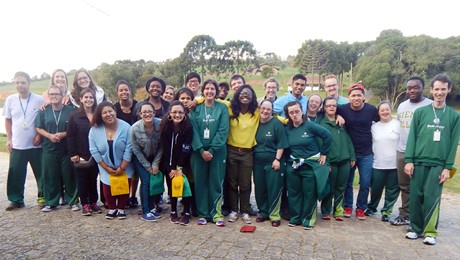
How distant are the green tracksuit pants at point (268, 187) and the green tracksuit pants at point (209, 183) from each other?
0.52 meters

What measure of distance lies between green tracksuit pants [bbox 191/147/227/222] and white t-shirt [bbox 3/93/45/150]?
8.73 ft

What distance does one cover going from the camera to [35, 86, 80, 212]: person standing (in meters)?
5.03

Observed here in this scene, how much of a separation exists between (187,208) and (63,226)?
1677 millimetres

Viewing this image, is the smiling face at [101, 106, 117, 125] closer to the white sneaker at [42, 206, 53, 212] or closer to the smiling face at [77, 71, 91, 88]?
the smiling face at [77, 71, 91, 88]

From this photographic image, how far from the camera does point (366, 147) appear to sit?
5.02 metres

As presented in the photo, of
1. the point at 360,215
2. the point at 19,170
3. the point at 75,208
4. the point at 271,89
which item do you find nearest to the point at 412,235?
the point at 360,215

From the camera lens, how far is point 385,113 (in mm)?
4965

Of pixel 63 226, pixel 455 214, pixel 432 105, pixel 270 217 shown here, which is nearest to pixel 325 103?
pixel 432 105

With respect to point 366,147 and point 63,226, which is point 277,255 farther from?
point 63,226

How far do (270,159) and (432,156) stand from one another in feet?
6.81

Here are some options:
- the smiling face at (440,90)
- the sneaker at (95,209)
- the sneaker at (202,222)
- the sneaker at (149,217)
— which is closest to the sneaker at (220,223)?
the sneaker at (202,222)

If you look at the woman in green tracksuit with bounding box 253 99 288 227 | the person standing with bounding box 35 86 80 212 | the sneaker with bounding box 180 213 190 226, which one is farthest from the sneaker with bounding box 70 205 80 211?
the woman in green tracksuit with bounding box 253 99 288 227

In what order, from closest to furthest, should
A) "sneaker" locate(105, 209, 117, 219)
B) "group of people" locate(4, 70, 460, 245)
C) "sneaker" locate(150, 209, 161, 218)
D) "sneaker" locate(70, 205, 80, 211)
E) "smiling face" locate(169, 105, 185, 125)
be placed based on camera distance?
"smiling face" locate(169, 105, 185, 125)
"group of people" locate(4, 70, 460, 245)
"sneaker" locate(105, 209, 117, 219)
"sneaker" locate(150, 209, 161, 218)
"sneaker" locate(70, 205, 80, 211)

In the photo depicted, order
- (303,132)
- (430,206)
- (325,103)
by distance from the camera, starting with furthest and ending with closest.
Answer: (325,103)
(303,132)
(430,206)
